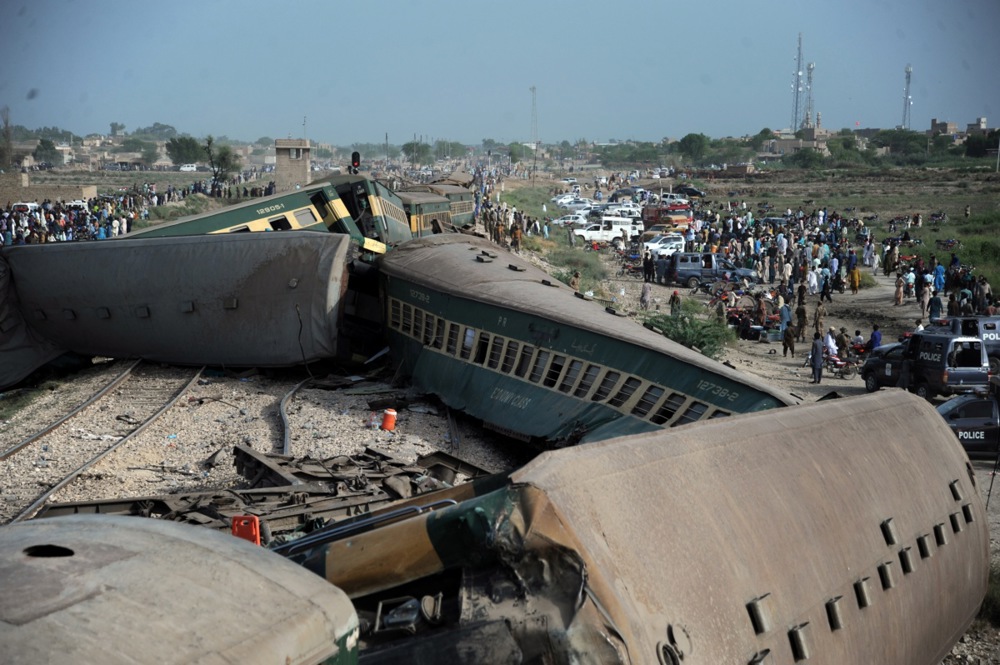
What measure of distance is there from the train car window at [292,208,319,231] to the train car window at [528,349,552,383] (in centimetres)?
1142

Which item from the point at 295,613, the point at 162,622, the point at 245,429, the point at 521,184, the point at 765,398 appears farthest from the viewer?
the point at 521,184

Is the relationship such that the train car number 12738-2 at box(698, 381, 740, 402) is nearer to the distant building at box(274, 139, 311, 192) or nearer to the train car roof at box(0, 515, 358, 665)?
the train car roof at box(0, 515, 358, 665)

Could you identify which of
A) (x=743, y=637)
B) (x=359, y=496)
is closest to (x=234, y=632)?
(x=743, y=637)

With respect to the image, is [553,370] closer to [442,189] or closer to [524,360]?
[524,360]

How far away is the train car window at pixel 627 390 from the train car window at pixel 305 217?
13515 millimetres

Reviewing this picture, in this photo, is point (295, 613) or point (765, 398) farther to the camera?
point (765, 398)

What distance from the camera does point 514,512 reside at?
433cm

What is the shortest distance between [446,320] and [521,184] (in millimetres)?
120989

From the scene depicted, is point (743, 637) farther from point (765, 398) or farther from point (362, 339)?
point (362, 339)

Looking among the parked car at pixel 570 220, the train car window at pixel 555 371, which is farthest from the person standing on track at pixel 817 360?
the parked car at pixel 570 220

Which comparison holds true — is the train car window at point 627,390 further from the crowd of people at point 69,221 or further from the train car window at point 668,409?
the crowd of people at point 69,221

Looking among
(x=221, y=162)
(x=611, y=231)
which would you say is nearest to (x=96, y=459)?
(x=611, y=231)

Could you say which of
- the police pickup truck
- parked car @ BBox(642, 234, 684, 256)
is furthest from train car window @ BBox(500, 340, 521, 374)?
parked car @ BBox(642, 234, 684, 256)

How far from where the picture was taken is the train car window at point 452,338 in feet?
64.1
